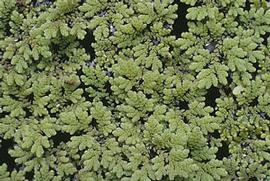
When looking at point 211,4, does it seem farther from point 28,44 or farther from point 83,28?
point 28,44

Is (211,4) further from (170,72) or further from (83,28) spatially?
(83,28)

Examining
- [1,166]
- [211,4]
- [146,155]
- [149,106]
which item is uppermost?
[211,4]

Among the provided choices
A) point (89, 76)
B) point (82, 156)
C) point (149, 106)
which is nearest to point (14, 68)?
point (89, 76)

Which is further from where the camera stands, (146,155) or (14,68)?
(14,68)

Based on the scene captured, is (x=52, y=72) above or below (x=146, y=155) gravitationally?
above

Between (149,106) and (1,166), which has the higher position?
(149,106)

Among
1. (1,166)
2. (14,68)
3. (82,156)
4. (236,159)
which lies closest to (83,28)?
(14,68)
